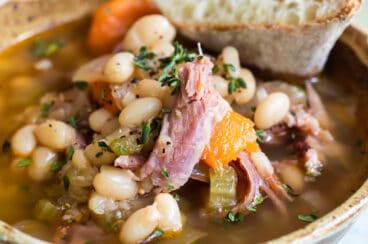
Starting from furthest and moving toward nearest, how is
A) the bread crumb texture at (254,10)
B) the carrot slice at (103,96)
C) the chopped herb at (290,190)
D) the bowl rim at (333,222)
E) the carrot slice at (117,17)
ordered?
1. the carrot slice at (117,17)
2. the bread crumb texture at (254,10)
3. the carrot slice at (103,96)
4. the chopped herb at (290,190)
5. the bowl rim at (333,222)

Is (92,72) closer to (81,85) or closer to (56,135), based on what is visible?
(81,85)

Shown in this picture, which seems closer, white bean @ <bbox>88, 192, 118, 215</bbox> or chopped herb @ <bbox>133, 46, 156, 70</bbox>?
white bean @ <bbox>88, 192, 118, 215</bbox>

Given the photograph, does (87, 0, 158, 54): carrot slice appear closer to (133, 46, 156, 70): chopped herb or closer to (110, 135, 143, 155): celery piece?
(133, 46, 156, 70): chopped herb

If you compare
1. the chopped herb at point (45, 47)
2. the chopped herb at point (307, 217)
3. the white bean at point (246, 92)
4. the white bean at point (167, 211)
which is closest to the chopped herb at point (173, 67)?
the white bean at point (246, 92)

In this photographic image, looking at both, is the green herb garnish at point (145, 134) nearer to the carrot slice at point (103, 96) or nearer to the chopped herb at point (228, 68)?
the carrot slice at point (103, 96)

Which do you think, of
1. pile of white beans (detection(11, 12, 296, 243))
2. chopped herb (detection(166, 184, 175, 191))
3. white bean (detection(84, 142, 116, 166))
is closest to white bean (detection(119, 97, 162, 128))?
pile of white beans (detection(11, 12, 296, 243))

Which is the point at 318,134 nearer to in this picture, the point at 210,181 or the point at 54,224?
the point at 210,181

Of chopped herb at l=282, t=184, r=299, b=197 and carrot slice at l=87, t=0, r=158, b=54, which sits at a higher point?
carrot slice at l=87, t=0, r=158, b=54

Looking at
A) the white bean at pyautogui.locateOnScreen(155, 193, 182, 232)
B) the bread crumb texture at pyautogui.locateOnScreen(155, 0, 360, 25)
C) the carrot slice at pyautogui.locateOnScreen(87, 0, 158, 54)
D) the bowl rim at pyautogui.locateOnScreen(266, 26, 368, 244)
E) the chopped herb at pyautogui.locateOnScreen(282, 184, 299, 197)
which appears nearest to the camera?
the bowl rim at pyautogui.locateOnScreen(266, 26, 368, 244)
